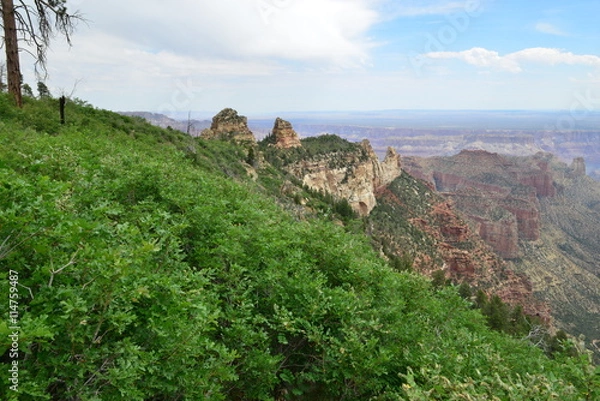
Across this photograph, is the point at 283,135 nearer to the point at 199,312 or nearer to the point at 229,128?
the point at 229,128

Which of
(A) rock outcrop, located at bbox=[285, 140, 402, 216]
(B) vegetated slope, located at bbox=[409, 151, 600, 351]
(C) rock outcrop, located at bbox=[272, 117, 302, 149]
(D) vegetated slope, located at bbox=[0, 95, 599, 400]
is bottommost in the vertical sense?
(B) vegetated slope, located at bbox=[409, 151, 600, 351]

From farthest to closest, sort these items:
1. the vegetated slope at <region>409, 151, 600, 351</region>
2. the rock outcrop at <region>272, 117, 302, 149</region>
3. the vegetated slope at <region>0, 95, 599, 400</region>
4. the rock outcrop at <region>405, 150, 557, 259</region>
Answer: the rock outcrop at <region>405, 150, 557, 259</region>
the vegetated slope at <region>409, 151, 600, 351</region>
the rock outcrop at <region>272, 117, 302, 149</region>
the vegetated slope at <region>0, 95, 599, 400</region>

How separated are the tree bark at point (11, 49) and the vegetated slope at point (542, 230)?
63733 millimetres

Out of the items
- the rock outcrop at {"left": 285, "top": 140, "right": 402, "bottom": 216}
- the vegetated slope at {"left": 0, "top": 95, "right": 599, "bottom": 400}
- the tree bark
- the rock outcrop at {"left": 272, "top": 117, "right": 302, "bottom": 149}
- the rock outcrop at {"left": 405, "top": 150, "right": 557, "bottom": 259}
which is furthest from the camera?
the rock outcrop at {"left": 405, "top": 150, "right": 557, "bottom": 259}

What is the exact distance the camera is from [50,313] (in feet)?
9.30

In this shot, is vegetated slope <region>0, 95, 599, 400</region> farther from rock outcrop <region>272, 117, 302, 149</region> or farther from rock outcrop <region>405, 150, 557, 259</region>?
rock outcrop <region>405, 150, 557, 259</region>

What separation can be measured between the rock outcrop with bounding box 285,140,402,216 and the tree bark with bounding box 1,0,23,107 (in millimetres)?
50534

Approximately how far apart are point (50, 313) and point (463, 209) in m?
155

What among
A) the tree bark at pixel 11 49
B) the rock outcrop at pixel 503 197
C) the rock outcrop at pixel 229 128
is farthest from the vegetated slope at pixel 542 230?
the tree bark at pixel 11 49

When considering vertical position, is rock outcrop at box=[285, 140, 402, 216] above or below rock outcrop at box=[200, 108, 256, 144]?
below

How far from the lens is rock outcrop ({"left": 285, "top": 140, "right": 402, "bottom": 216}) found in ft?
232

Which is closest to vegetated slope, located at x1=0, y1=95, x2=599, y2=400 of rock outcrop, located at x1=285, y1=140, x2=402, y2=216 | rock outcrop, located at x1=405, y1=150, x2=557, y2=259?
rock outcrop, located at x1=285, y1=140, x2=402, y2=216

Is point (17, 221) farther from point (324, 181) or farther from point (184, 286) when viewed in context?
point (324, 181)

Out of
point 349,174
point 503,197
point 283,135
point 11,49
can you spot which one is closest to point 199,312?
point 11,49
